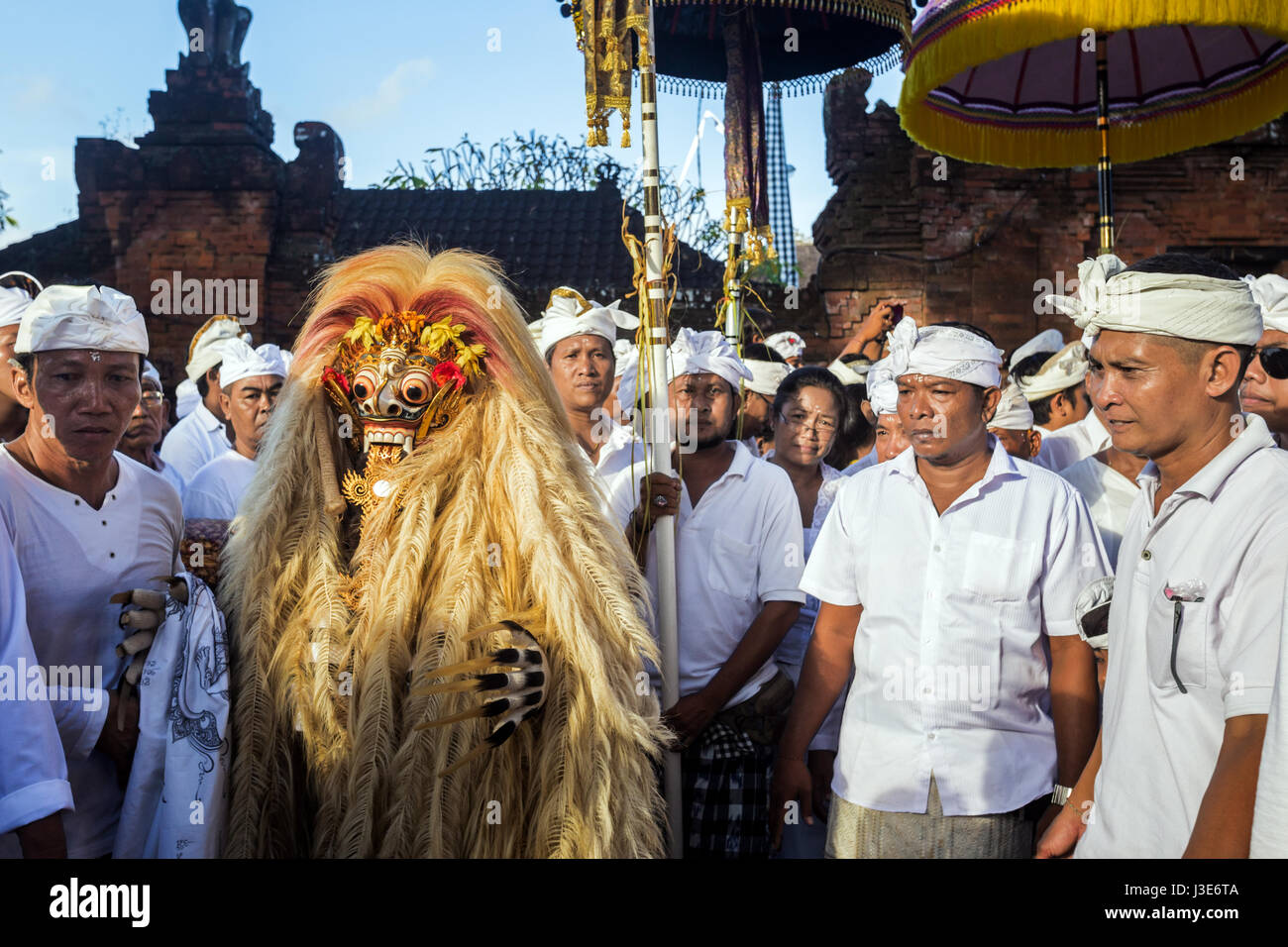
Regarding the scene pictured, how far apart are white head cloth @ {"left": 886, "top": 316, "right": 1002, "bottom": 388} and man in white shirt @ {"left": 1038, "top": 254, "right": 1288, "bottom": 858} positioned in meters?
0.55

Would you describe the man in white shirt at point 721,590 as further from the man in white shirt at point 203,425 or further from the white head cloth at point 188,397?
the white head cloth at point 188,397

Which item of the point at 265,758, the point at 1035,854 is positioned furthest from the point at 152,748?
the point at 1035,854

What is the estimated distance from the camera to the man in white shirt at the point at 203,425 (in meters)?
5.36

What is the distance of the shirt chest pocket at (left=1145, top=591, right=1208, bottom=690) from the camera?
2.11m

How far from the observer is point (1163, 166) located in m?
9.70

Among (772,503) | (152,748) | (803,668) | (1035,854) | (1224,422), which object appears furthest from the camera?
(772,503)

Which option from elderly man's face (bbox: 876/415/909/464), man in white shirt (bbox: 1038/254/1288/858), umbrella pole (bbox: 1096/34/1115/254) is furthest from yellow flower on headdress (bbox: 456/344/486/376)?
umbrella pole (bbox: 1096/34/1115/254)

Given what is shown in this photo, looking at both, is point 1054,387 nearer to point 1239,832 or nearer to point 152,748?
point 1239,832

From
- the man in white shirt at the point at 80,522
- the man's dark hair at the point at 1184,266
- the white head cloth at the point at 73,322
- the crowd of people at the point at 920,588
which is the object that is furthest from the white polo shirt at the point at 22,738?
the man's dark hair at the point at 1184,266

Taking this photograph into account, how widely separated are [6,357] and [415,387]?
4.01ft

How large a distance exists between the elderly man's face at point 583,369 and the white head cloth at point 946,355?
1328 millimetres

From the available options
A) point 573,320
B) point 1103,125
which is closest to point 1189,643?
point 573,320

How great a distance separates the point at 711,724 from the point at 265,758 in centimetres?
134

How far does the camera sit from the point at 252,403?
4641 millimetres
